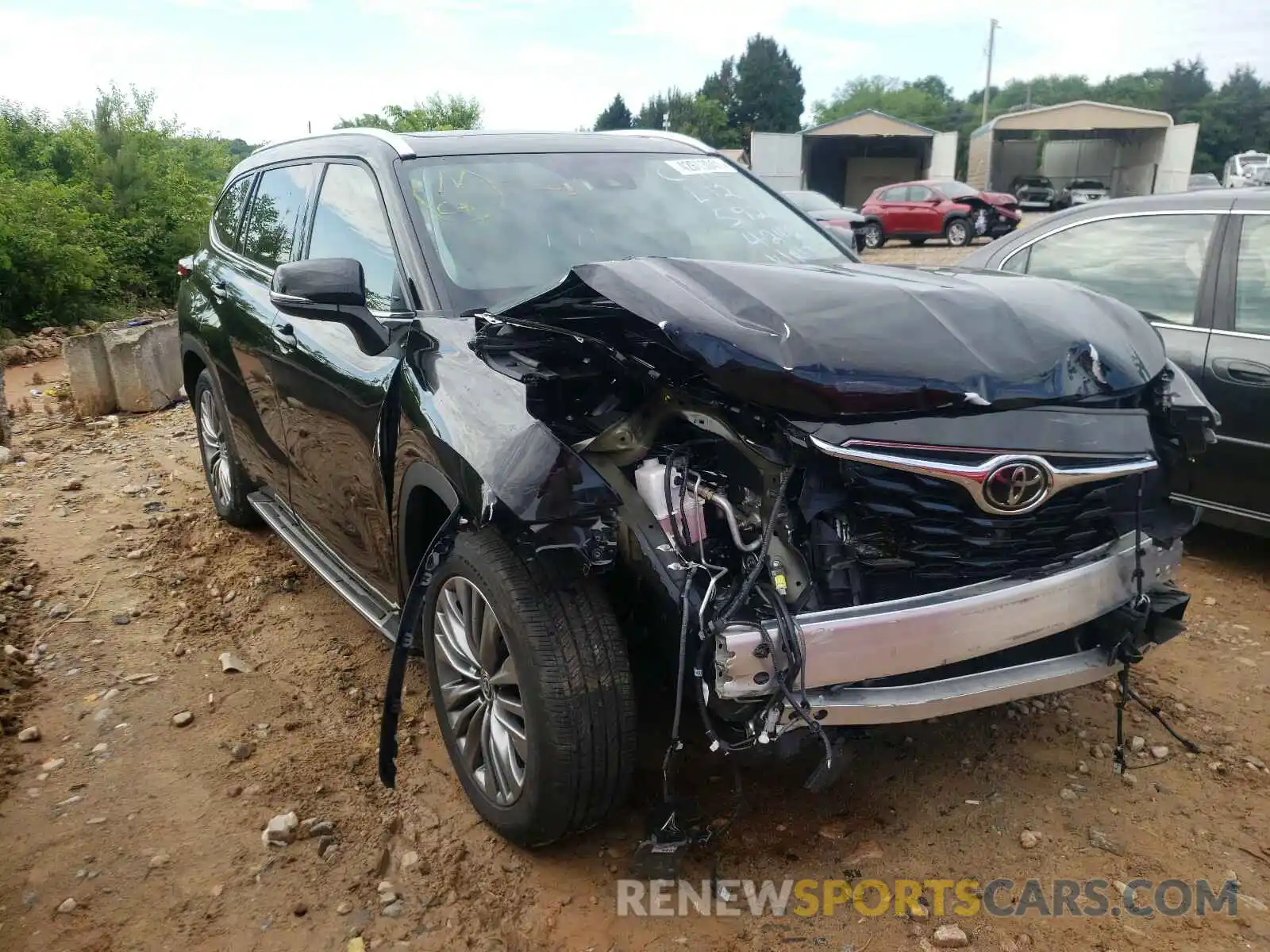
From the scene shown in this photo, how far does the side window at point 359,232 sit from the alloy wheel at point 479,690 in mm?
1013

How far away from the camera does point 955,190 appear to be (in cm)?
2359

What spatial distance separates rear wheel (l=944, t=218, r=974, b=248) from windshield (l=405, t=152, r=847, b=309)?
20.8m

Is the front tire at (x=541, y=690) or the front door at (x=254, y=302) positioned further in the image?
the front door at (x=254, y=302)

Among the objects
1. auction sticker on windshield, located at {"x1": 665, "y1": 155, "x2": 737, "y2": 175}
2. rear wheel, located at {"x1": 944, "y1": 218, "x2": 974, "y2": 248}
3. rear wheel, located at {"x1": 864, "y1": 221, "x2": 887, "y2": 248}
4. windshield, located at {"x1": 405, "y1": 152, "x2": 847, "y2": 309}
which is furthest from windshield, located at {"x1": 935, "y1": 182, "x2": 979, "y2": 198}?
windshield, located at {"x1": 405, "y1": 152, "x2": 847, "y2": 309}

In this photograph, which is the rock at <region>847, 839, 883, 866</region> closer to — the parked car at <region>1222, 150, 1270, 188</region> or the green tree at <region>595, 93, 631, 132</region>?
the parked car at <region>1222, 150, 1270, 188</region>

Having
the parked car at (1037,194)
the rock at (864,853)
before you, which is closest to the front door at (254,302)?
the rock at (864,853)

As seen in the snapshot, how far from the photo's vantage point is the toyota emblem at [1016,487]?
7.09 feet


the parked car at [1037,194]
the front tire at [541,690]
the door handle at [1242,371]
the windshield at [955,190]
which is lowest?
the parked car at [1037,194]

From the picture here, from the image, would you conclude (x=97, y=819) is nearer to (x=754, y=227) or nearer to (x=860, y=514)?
(x=860, y=514)

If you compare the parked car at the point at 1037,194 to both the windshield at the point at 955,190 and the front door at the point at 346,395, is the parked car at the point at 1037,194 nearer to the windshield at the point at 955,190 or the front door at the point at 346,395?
the windshield at the point at 955,190

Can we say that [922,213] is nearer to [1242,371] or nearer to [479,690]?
[1242,371]

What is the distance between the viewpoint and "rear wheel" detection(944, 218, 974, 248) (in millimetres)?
22891

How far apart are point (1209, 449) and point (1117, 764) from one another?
6.09 feet

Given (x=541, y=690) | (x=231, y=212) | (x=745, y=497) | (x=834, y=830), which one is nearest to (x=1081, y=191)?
(x=231, y=212)
